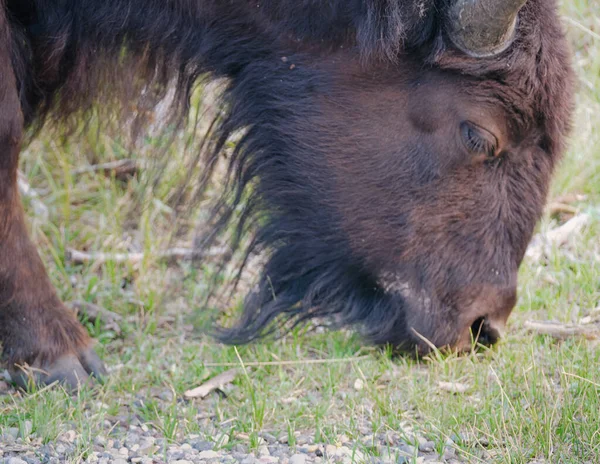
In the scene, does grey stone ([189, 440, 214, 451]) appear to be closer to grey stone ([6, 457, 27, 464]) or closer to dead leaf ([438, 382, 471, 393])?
grey stone ([6, 457, 27, 464])

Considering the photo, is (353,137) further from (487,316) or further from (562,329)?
(562,329)

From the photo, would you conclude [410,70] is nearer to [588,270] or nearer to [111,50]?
[111,50]

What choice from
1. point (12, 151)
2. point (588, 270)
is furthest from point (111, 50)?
point (588, 270)

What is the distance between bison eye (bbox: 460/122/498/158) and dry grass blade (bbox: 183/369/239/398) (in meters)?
1.35

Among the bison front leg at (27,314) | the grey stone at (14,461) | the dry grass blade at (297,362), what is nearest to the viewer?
the grey stone at (14,461)

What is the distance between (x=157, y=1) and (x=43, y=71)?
0.63 m

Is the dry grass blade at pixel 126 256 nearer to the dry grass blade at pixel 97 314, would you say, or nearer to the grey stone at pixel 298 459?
the dry grass blade at pixel 97 314

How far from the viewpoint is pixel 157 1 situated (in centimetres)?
358

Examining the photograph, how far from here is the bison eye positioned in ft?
11.6

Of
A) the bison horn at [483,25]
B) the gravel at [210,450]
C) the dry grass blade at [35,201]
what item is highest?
the bison horn at [483,25]

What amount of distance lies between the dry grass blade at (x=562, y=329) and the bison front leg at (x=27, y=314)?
1.92m

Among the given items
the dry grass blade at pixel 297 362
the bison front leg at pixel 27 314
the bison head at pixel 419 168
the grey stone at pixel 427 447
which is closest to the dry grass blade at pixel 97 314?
the bison front leg at pixel 27 314

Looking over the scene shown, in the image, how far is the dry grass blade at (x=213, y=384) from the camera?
147 inches

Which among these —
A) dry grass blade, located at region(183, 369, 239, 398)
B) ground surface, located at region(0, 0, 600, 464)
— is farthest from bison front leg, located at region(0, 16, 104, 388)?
dry grass blade, located at region(183, 369, 239, 398)
